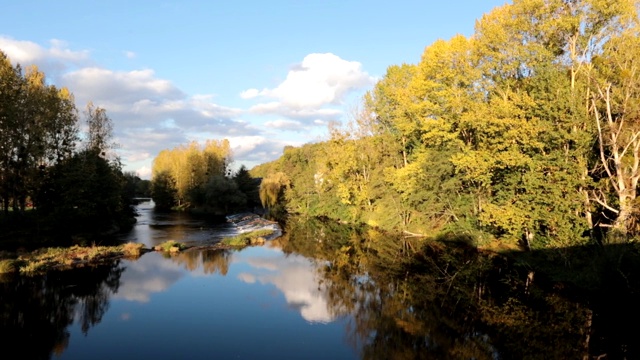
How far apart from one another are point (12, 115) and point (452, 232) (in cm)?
4023

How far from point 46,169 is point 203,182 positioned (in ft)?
130

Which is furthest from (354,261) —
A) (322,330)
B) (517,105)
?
(517,105)

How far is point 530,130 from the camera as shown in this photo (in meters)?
23.2

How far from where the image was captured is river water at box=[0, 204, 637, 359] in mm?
13852

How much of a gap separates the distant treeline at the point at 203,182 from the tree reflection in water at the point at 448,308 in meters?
47.6

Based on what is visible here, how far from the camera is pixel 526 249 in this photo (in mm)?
27328

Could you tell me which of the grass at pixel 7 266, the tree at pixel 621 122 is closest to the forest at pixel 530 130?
the tree at pixel 621 122

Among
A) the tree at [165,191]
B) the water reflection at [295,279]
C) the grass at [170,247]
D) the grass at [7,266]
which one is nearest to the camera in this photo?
the water reflection at [295,279]

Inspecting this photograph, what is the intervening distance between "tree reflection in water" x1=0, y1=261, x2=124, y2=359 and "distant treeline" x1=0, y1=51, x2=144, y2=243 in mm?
15236

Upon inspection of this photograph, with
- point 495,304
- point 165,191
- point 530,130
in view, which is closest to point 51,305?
point 495,304

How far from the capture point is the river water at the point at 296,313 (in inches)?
545

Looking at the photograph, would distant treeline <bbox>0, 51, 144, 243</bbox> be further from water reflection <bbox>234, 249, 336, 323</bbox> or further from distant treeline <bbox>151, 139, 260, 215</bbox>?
distant treeline <bbox>151, 139, 260, 215</bbox>

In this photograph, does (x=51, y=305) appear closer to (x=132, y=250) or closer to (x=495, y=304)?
(x=132, y=250)

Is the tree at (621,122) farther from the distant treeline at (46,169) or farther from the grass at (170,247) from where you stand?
the distant treeline at (46,169)
